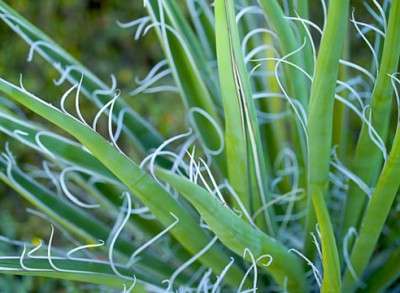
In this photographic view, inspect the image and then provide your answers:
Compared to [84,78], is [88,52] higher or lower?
lower

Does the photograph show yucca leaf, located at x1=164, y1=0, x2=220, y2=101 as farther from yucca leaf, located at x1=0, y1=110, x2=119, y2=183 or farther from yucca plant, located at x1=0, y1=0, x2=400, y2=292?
yucca leaf, located at x1=0, y1=110, x2=119, y2=183

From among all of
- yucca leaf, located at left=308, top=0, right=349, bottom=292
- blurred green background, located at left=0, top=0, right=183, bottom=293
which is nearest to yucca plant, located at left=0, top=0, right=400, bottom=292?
yucca leaf, located at left=308, top=0, right=349, bottom=292

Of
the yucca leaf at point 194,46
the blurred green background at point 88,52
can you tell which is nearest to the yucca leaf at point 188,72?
the yucca leaf at point 194,46

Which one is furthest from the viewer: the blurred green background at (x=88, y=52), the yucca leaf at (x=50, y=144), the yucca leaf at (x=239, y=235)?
the blurred green background at (x=88, y=52)

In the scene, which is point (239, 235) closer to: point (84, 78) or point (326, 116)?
point (326, 116)

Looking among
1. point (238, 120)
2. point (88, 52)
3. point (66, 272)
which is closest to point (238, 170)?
point (238, 120)

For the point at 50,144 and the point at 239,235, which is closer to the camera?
the point at 239,235

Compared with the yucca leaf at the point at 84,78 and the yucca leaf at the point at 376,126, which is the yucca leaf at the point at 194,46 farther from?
the yucca leaf at the point at 376,126
